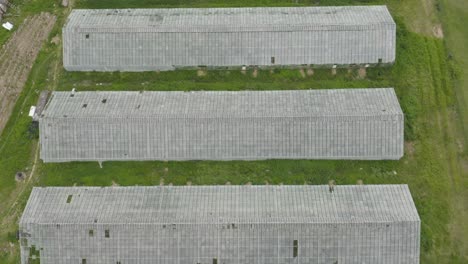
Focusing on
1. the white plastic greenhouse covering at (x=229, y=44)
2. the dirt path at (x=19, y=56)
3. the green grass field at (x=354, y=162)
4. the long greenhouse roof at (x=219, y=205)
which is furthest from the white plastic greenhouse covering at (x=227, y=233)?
the white plastic greenhouse covering at (x=229, y=44)

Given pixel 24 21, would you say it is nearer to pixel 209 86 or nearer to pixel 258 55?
pixel 209 86

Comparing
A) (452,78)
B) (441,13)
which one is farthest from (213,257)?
(441,13)

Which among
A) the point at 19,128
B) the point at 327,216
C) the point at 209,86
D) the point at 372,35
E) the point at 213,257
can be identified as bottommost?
the point at 213,257

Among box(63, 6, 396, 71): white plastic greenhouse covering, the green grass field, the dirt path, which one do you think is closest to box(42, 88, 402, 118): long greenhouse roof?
the green grass field

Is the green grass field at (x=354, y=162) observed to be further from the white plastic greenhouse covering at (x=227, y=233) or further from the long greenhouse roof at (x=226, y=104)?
the white plastic greenhouse covering at (x=227, y=233)

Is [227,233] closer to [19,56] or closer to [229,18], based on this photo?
[229,18]

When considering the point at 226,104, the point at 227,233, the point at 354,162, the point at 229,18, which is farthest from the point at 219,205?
the point at 229,18
